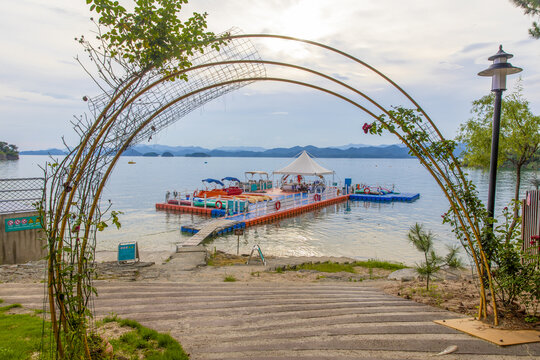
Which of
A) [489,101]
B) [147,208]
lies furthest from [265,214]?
[489,101]

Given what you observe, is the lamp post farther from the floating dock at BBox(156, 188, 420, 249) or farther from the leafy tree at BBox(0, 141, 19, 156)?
the leafy tree at BBox(0, 141, 19, 156)

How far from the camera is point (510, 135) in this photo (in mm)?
10570

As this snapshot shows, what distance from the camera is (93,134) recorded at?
10.4 feet

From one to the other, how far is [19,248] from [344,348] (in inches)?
397

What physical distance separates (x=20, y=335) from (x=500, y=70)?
686 centimetres

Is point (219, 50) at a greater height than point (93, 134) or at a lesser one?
greater

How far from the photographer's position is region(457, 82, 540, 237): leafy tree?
33.4 ft

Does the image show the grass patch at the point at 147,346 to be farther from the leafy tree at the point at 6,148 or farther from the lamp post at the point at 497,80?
the leafy tree at the point at 6,148

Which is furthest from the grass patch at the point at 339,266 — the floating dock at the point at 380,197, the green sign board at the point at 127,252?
the floating dock at the point at 380,197

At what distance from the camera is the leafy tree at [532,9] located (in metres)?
8.98

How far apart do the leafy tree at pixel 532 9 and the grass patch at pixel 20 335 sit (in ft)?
40.1

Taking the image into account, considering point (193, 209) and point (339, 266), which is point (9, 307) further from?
point (193, 209)

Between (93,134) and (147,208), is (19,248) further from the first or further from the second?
(147,208)

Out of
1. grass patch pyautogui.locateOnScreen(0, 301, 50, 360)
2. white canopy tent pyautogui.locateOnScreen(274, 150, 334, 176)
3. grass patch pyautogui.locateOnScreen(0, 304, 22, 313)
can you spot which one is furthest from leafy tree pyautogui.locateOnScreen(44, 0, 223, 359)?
white canopy tent pyautogui.locateOnScreen(274, 150, 334, 176)
